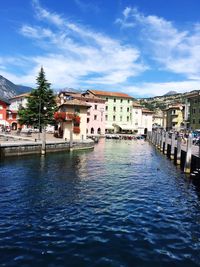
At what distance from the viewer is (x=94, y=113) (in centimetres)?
10194

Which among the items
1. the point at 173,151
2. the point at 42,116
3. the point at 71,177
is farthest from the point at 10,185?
the point at 42,116

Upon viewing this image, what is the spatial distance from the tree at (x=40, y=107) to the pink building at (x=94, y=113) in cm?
3114

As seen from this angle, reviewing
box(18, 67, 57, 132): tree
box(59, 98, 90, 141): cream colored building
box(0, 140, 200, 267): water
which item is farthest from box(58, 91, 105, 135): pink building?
box(0, 140, 200, 267): water

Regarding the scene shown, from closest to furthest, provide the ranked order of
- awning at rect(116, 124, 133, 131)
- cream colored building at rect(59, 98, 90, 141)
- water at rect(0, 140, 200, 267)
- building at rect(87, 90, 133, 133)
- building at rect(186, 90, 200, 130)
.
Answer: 1. water at rect(0, 140, 200, 267)
2. cream colored building at rect(59, 98, 90, 141)
3. building at rect(186, 90, 200, 130)
4. awning at rect(116, 124, 133, 131)
5. building at rect(87, 90, 133, 133)

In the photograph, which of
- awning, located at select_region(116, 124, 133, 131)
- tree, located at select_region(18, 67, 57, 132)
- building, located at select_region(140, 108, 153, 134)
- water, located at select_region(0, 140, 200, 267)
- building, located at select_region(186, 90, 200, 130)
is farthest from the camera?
building, located at select_region(140, 108, 153, 134)

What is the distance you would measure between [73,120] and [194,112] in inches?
2204

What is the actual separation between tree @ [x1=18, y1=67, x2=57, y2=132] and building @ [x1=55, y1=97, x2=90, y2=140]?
5313mm

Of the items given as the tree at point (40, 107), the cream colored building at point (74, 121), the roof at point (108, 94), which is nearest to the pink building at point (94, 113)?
the roof at point (108, 94)

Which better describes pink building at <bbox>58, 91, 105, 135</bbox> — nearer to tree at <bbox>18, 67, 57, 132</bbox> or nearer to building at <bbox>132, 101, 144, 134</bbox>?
building at <bbox>132, 101, 144, 134</bbox>

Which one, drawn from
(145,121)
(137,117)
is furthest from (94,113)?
(145,121)

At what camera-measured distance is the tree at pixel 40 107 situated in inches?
2563

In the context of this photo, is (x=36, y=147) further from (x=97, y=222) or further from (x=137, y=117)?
(x=137, y=117)

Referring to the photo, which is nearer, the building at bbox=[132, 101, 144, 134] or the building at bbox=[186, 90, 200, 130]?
the building at bbox=[186, 90, 200, 130]

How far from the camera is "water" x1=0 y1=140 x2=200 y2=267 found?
1018 centimetres
